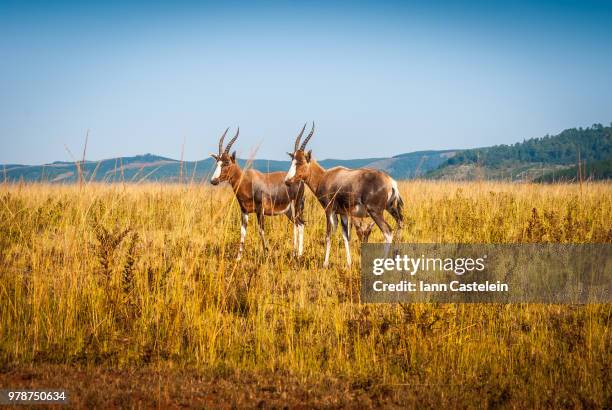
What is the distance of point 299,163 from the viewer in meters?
10.9

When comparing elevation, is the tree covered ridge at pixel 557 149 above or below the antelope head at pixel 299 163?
above

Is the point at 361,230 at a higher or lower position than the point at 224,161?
lower

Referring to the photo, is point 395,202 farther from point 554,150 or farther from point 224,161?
point 554,150

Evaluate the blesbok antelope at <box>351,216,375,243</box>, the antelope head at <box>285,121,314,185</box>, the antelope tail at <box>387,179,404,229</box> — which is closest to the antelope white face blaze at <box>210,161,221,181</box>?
the antelope head at <box>285,121,314,185</box>

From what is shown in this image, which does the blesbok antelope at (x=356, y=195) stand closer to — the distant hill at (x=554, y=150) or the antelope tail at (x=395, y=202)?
the antelope tail at (x=395, y=202)

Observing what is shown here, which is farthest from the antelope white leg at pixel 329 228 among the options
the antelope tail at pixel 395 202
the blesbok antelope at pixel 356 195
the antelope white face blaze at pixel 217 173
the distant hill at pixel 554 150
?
the distant hill at pixel 554 150

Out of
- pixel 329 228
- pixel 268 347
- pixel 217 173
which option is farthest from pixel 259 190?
pixel 268 347

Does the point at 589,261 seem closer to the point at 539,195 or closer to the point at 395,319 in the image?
the point at 395,319

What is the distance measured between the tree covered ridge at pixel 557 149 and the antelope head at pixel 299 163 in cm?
15592

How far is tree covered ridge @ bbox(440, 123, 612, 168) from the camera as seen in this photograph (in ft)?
538

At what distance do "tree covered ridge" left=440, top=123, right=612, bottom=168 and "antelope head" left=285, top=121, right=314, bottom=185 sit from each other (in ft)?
512

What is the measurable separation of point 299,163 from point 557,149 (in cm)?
17680

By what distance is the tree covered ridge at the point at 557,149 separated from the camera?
16412cm

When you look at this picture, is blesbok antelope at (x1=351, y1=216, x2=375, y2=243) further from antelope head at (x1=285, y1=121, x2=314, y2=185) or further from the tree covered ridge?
the tree covered ridge
